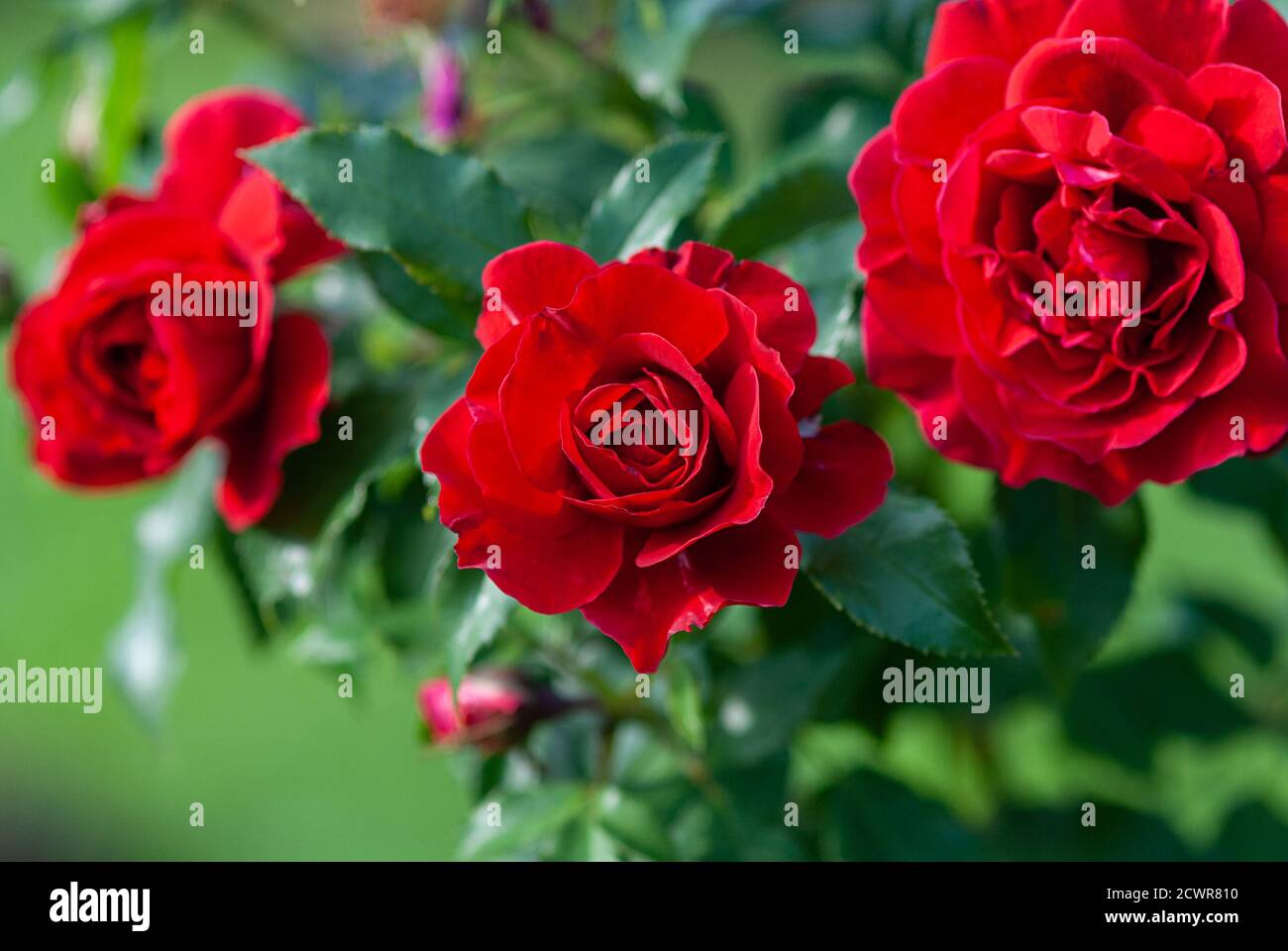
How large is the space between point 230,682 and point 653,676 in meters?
1.62

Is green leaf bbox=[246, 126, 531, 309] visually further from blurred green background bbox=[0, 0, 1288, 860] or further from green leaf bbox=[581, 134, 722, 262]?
blurred green background bbox=[0, 0, 1288, 860]

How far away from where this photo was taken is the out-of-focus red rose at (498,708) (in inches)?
28.7

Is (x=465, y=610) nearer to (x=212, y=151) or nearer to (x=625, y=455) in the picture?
(x=625, y=455)

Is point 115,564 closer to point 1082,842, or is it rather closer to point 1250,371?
point 1082,842

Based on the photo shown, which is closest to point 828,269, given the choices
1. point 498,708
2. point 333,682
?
point 498,708

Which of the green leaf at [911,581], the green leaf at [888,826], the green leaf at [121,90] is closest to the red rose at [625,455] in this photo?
the green leaf at [911,581]

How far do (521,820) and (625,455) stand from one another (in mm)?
297

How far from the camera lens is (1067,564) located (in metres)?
0.67

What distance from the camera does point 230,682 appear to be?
7.29 ft

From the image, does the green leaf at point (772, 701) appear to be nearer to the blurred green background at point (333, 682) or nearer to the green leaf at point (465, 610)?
the blurred green background at point (333, 682)

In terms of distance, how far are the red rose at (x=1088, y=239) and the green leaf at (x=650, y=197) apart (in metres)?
0.09

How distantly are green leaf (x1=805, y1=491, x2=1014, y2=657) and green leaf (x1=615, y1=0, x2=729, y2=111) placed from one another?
329 mm

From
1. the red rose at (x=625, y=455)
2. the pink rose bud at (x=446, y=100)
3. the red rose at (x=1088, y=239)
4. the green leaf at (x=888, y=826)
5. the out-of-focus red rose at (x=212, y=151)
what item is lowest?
the green leaf at (x=888, y=826)

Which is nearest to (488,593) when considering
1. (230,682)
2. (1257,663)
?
(1257,663)
